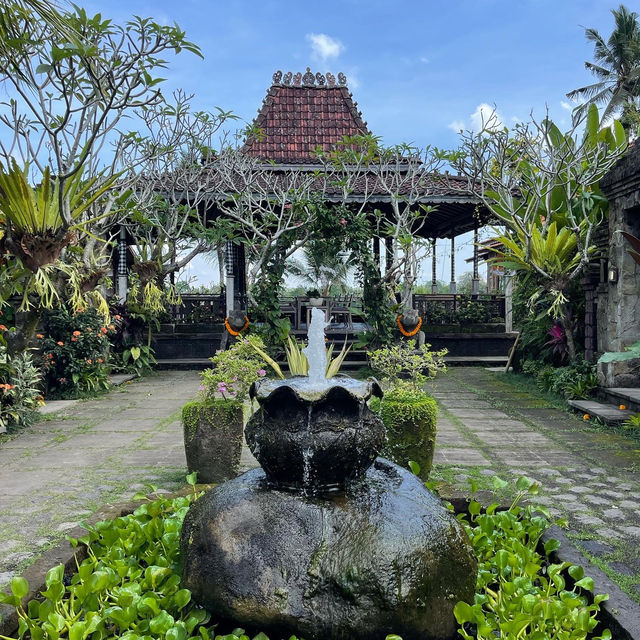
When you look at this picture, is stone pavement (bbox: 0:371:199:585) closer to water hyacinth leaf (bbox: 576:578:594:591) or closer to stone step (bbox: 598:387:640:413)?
water hyacinth leaf (bbox: 576:578:594:591)

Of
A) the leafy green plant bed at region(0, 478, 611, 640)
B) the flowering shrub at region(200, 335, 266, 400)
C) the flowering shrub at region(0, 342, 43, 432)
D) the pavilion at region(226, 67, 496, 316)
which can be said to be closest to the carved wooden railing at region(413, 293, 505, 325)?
the pavilion at region(226, 67, 496, 316)

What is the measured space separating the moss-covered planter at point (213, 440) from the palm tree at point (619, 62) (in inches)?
1029

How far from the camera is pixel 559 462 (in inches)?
210

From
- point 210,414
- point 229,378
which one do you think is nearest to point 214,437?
point 210,414

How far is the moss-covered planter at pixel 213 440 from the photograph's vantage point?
185 inches

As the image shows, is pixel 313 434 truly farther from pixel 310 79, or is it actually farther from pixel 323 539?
pixel 310 79

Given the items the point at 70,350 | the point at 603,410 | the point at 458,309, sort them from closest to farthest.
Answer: the point at 603,410 → the point at 70,350 → the point at 458,309

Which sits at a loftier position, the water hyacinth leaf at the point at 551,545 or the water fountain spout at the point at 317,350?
the water fountain spout at the point at 317,350

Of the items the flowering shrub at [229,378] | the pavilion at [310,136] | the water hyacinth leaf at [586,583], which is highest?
the pavilion at [310,136]

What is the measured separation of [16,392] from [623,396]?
24.3ft

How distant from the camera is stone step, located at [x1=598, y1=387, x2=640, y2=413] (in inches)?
272

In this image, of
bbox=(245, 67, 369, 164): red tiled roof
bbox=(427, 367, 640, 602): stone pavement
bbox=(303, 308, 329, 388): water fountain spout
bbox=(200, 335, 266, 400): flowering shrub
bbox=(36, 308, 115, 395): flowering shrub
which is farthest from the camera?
bbox=(245, 67, 369, 164): red tiled roof

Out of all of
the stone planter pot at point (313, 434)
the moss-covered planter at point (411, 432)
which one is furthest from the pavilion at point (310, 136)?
the stone planter pot at point (313, 434)

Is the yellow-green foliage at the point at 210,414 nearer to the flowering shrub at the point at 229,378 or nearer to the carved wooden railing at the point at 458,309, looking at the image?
the flowering shrub at the point at 229,378
